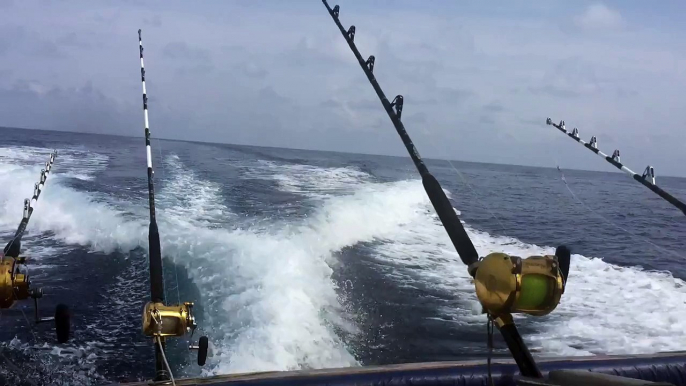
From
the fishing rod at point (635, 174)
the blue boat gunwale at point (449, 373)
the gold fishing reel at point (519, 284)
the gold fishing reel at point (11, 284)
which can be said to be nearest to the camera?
the gold fishing reel at point (519, 284)

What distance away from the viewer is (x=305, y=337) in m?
4.57

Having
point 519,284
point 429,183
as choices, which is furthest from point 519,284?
point 429,183

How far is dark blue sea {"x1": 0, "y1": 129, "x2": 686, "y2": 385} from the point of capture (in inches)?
168

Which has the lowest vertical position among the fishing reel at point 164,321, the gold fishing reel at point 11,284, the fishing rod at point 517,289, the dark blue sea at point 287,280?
the dark blue sea at point 287,280

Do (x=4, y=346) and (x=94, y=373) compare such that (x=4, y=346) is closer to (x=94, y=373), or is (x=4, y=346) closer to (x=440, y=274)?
(x=94, y=373)

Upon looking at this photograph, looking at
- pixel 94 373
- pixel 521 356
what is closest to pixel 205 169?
pixel 94 373

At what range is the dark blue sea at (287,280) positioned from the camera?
427 centimetres

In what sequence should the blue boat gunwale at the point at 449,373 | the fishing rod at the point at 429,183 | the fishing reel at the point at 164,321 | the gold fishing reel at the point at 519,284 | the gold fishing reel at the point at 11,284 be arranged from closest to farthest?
the gold fishing reel at the point at 519,284, the gold fishing reel at the point at 11,284, the fishing rod at the point at 429,183, the fishing reel at the point at 164,321, the blue boat gunwale at the point at 449,373

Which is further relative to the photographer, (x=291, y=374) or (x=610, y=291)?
(x=610, y=291)

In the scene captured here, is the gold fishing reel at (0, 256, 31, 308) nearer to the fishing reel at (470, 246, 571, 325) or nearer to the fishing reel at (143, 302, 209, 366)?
the fishing reel at (143, 302, 209, 366)

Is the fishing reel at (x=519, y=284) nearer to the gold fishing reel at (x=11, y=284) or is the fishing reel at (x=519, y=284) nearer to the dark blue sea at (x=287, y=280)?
the gold fishing reel at (x=11, y=284)

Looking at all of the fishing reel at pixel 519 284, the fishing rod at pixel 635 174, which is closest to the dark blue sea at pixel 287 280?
the fishing rod at pixel 635 174

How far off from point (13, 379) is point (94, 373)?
49 centimetres

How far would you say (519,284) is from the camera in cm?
128
